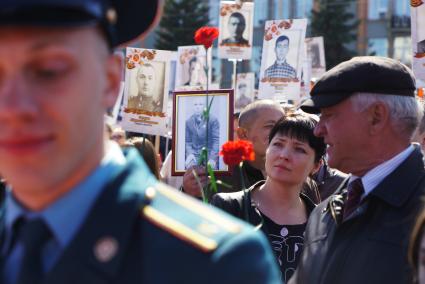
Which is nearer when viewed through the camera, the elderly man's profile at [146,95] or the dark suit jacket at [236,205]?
the dark suit jacket at [236,205]

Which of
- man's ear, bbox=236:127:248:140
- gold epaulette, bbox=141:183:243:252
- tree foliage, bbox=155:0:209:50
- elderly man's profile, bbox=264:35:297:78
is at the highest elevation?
tree foliage, bbox=155:0:209:50

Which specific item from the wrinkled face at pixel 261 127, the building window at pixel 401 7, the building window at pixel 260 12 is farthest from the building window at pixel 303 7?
the wrinkled face at pixel 261 127

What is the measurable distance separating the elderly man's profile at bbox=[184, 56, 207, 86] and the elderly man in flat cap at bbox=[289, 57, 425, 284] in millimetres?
7343

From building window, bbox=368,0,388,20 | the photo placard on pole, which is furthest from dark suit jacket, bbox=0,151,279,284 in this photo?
building window, bbox=368,0,388,20

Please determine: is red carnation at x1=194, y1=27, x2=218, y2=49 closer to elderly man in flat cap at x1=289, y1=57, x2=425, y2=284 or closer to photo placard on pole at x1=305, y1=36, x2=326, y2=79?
elderly man in flat cap at x1=289, y1=57, x2=425, y2=284

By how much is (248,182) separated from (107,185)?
3.28 metres

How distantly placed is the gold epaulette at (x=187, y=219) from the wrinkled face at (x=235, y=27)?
797 centimetres

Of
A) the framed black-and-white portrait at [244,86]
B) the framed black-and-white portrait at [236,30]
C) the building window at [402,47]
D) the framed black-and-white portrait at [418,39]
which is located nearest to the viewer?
the framed black-and-white portrait at [418,39]

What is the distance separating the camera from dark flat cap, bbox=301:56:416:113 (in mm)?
3043

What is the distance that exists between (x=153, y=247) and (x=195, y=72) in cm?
985

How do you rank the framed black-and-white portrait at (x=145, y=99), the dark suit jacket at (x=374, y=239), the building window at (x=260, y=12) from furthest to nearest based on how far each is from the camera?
1. the building window at (x=260, y=12)
2. the framed black-and-white portrait at (x=145, y=99)
3. the dark suit jacket at (x=374, y=239)

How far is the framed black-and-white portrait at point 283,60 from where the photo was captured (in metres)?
8.12

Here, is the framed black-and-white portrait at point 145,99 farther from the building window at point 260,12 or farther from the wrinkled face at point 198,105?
the building window at point 260,12

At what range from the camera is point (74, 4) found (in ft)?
4.28
